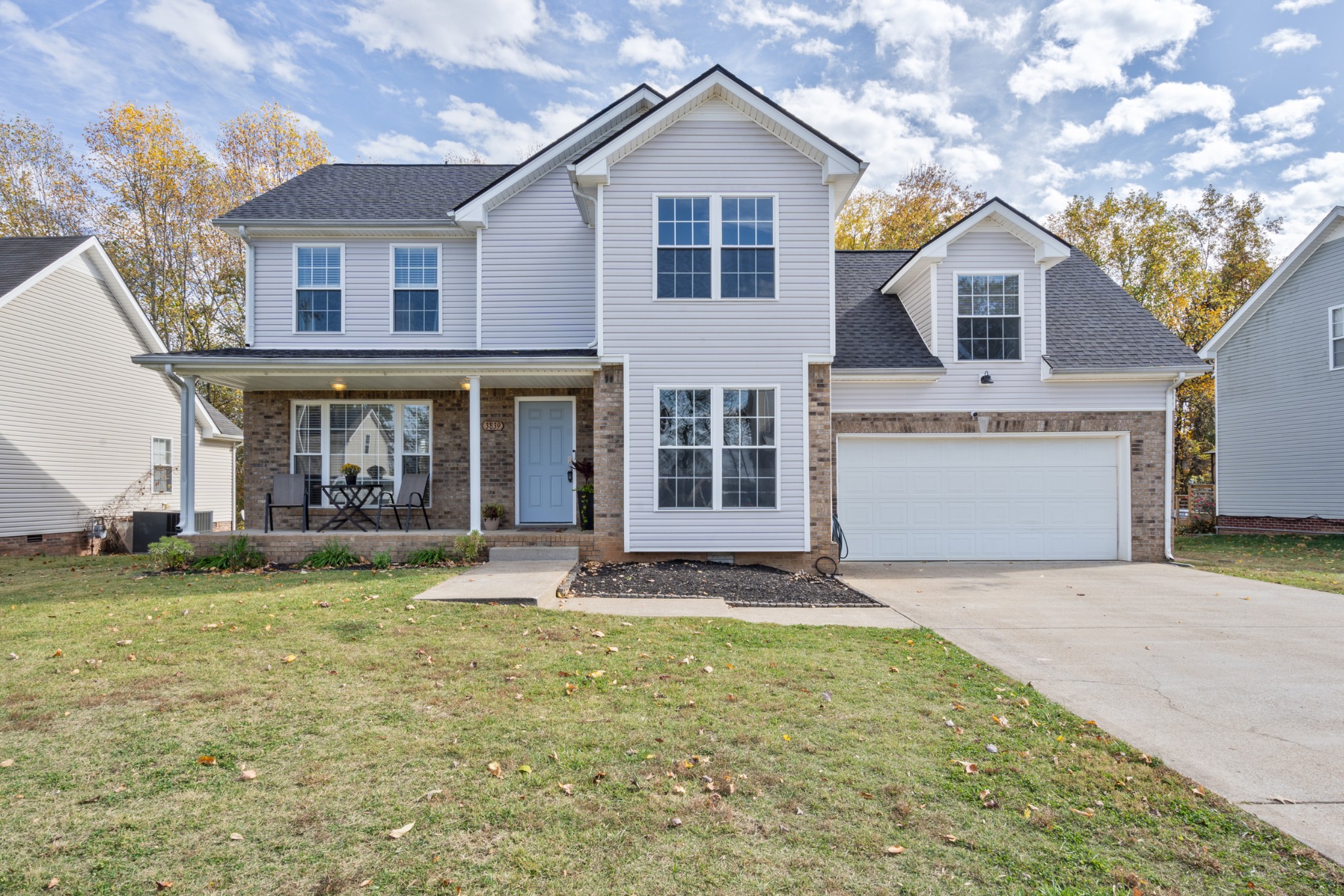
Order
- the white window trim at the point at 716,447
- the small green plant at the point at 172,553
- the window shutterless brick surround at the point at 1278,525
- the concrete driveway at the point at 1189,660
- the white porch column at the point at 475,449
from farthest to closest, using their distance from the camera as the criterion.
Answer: the window shutterless brick surround at the point at 1278,525, the white porch column at the point at 475,449, the white window trim at the point at 716,447, the small green plant at the point at 172,553, the concrete driveway at the point at 1189,660

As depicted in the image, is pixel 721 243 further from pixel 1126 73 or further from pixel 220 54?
pixel 220 54

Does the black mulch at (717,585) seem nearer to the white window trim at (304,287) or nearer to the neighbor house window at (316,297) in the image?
the white window trim at (304,287)

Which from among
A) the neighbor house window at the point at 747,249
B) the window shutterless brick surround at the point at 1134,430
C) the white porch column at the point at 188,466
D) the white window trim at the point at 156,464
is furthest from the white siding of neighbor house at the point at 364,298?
the white window trim at the point at 156,464

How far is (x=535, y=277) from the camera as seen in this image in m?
12.2

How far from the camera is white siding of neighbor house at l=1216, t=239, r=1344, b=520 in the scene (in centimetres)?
1602

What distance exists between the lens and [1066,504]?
1228 centimetres

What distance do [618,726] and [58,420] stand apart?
1740 centimetres

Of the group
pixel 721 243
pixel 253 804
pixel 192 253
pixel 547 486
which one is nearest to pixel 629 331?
pixel 721 243

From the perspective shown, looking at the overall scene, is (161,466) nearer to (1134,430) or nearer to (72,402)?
(72,402)

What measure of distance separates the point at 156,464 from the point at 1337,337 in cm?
2955

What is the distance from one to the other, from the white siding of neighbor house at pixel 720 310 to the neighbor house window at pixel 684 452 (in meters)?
0.17

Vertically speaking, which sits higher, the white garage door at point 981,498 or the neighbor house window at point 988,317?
the neighbor house window at point 988,317

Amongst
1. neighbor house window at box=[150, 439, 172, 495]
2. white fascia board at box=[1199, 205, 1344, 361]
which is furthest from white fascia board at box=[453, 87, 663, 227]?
white fascia board at box=[1199, 205, 1344, 361]

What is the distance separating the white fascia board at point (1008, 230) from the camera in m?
11.8
